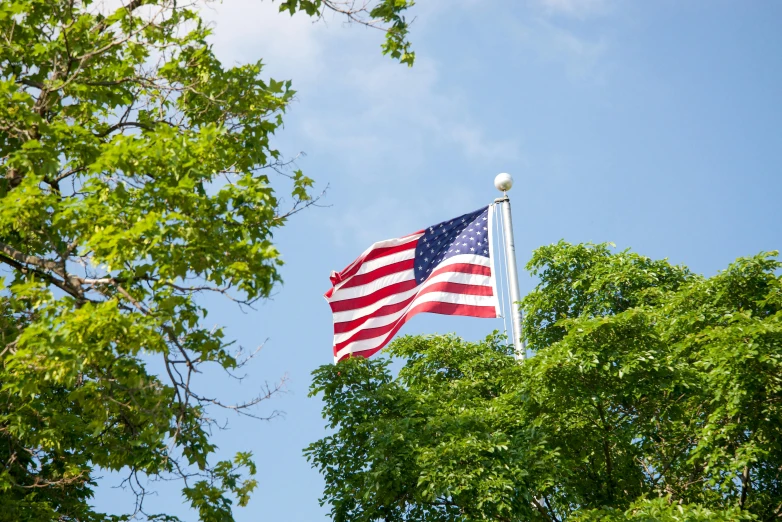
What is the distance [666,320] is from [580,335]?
3536 mm

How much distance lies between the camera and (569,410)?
16.0m

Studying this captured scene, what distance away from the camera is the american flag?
20.4 m

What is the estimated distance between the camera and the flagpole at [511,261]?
19844 millimetres

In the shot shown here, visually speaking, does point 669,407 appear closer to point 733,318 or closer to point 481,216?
point 733,318

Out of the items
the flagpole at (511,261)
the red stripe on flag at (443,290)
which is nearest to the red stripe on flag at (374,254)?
the red stripe on flag at (443,290)

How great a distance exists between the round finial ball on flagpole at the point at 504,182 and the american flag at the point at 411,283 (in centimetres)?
110

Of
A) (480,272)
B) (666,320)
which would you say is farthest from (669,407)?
(480,272)

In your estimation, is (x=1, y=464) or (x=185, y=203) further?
(x=1, y=464)

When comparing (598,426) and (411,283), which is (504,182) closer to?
(411,283)

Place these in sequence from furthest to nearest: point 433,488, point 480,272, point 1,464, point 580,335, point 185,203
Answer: point 480,272, point 580,335, point 433,488, point 1,464, point 185,203

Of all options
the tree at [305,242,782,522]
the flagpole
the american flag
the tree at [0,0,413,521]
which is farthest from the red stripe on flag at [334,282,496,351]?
the tree at [0,0,413,521]

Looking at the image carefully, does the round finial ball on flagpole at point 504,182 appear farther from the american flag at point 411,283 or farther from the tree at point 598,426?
the tree at point 598,426

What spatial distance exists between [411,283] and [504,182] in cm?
356

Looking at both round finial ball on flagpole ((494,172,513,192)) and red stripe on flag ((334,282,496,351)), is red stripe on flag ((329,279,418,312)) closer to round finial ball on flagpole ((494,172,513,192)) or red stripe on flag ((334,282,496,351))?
red stripe on flag ((334,282,496,351))
